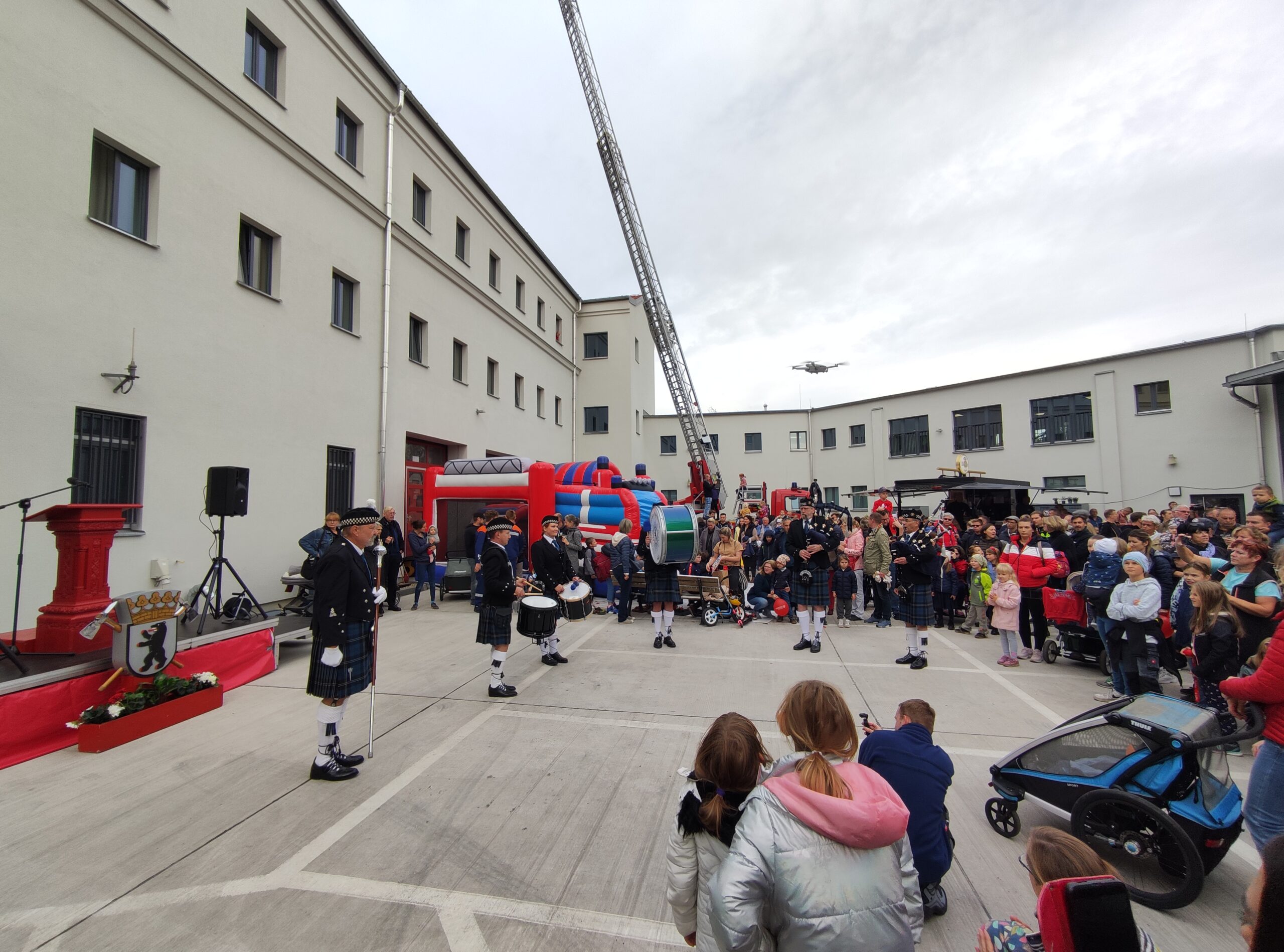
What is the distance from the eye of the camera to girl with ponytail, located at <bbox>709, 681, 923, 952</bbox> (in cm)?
172

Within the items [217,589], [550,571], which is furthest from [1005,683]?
[217,589]

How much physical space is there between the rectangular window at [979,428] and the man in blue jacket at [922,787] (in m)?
25.2

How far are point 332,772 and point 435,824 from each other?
1087 millimetres

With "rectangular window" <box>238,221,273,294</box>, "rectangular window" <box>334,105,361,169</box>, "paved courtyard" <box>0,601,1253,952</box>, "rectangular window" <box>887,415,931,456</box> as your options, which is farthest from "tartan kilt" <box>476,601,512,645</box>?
"rectangular window" <box>887,415,931,456</box>

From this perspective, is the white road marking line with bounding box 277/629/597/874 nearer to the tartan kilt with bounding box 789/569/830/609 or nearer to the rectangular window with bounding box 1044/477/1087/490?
the tartan kilt with bounding box 789/569/830/609

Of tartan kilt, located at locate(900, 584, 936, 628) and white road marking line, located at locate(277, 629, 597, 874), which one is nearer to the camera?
white road marking line, located at locate(277, 629, 597, 874)

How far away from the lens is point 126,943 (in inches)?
101

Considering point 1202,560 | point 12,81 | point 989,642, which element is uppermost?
point 12,81

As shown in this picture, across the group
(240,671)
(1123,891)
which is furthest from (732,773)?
(240,671)

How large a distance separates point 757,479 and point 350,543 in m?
29.0

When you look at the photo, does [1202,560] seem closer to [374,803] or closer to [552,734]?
[552,734]

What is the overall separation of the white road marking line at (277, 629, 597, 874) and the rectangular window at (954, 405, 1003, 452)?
24764 millimetres

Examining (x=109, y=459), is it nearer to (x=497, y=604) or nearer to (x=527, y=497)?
(x=497, y=604)

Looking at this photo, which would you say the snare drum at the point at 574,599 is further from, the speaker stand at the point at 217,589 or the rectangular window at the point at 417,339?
A: the rectangular window at the point at 417,339
